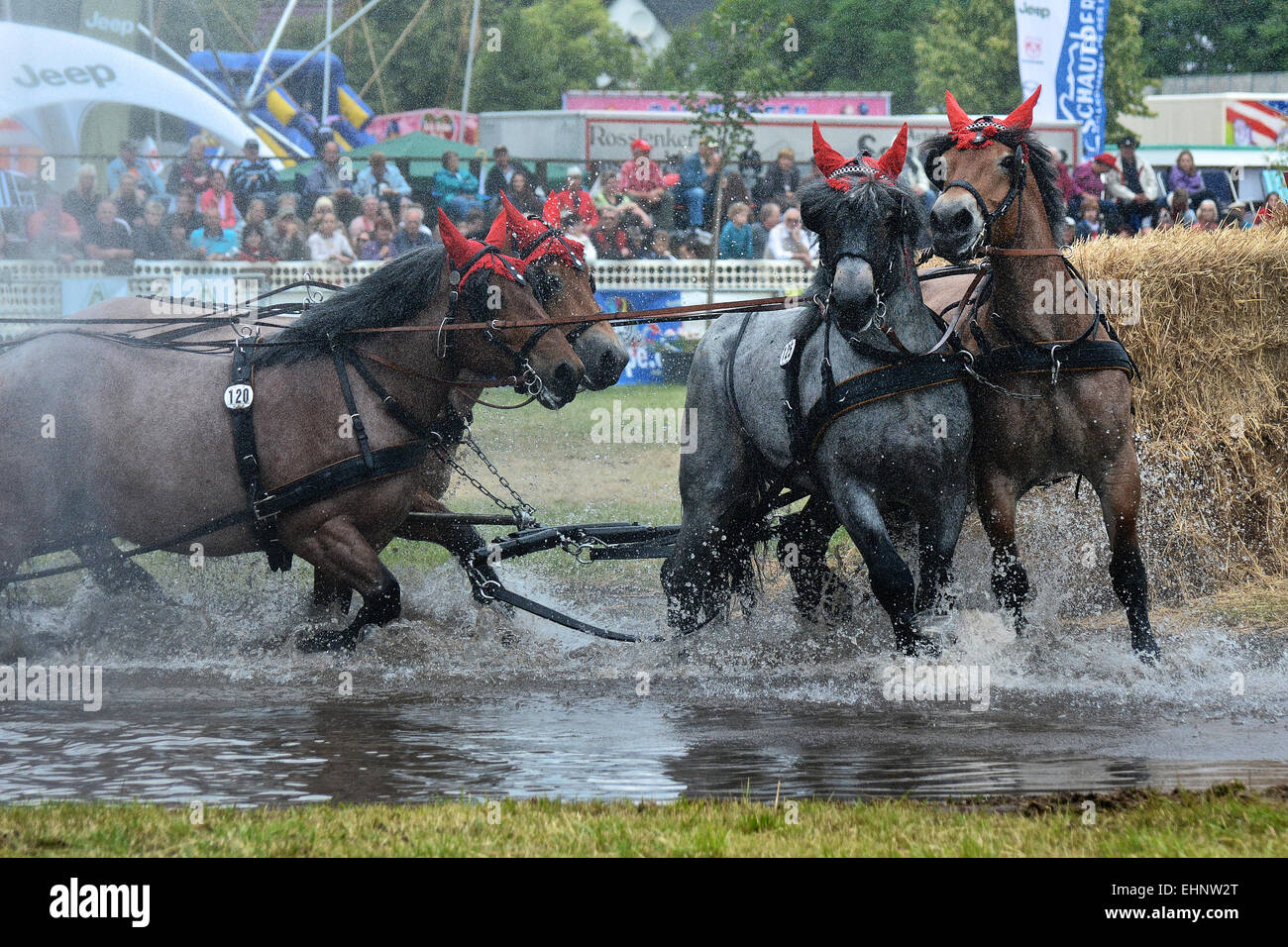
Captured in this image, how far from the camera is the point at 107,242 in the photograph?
53.2 feet

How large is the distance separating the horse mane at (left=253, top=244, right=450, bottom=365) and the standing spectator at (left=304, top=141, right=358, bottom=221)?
439 inches

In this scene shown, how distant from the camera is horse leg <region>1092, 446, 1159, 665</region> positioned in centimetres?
656

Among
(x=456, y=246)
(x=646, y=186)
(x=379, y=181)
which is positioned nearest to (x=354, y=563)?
(x=456, y=246)

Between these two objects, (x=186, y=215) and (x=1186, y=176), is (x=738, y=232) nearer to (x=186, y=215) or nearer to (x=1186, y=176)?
(x=186, y=215)

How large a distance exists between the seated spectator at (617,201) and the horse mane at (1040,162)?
12375 mm

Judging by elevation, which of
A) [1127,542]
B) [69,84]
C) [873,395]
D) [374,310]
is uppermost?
[69,84]

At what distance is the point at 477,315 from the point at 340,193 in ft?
38.1

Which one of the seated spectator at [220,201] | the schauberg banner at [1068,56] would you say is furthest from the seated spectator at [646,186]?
the schauberg banner at [1068,56]

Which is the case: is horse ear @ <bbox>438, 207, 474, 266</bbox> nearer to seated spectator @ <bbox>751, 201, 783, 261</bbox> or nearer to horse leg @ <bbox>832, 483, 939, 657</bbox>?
horse leg @ <bbox>832, 483, 939, 657</bbox>

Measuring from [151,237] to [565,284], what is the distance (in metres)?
10.9

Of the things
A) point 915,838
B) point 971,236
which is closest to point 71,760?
point 915,838

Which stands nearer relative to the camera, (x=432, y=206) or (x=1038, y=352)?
(x=1038, y=352)

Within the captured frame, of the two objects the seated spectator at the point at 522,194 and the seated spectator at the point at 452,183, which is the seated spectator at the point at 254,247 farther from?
the seated spectator at the point at 522,194
